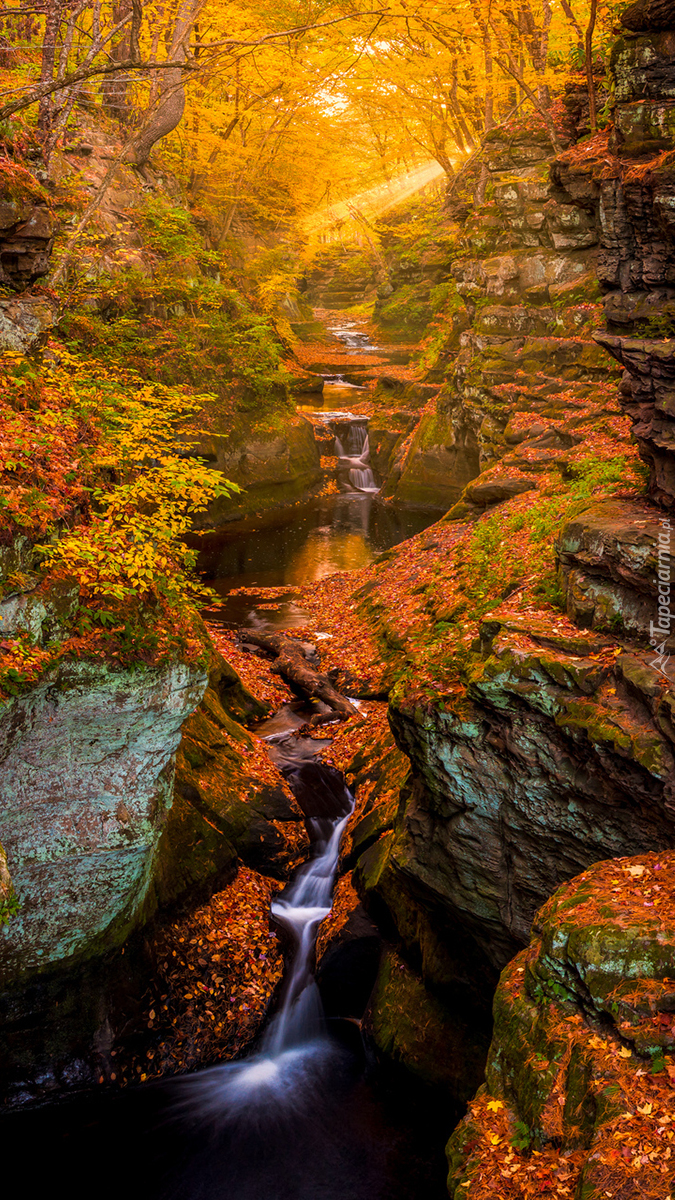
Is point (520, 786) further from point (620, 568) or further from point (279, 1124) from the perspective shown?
point (279, 1124)

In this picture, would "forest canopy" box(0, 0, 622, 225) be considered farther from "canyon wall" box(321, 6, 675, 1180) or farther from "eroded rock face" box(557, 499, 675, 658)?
"eroded rock face" box(557, 499, 675, 658)

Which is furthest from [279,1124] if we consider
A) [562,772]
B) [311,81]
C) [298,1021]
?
[311,81]

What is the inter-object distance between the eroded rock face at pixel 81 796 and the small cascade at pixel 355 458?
21184 millimetres

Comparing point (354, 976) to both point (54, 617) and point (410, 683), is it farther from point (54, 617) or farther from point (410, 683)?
point (54, 617)

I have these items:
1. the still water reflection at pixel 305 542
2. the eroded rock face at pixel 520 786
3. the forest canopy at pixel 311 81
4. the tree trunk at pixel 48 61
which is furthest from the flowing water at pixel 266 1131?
the forest canopy at pixel 311 81

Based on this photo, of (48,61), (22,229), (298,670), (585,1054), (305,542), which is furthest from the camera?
(305,542)

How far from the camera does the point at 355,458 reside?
29328 millimetres

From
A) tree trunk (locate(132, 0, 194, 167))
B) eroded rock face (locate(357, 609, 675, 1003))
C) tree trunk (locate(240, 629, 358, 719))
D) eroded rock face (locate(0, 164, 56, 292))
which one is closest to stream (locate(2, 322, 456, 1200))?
eroded rock face (locate(357, 609, 675, 1003))

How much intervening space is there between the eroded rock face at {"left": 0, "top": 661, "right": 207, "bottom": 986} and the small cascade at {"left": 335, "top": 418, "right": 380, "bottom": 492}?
69.5 ft

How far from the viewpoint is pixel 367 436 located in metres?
29.7

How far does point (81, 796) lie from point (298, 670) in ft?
24.4

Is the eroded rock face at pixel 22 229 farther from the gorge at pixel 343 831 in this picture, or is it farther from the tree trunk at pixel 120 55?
the tree trunk at pixel 120 55

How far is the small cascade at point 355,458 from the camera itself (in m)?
27.9

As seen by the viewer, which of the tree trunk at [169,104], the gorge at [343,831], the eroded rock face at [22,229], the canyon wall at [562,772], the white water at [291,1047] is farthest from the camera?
the tree trunk at [169,104]
